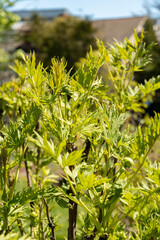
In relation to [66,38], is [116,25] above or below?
above

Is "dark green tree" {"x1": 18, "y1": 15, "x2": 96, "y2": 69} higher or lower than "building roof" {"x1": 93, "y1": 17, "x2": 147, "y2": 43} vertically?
lower

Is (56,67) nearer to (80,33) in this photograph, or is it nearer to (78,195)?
(78,195)

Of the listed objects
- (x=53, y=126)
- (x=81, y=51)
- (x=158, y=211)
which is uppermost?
(x=81, y=51)

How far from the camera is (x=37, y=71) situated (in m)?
0.58

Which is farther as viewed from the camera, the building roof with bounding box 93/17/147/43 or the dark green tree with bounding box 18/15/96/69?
the building roof with bounding box 93/17/147/43

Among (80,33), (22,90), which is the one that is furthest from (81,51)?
(22,90)

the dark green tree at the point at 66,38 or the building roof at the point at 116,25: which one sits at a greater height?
the building roof at the point at 116,25

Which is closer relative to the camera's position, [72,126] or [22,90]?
[72,126]

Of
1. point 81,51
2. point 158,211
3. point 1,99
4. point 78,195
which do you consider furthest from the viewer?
point 81,51

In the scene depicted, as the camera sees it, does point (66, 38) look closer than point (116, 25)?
Yes

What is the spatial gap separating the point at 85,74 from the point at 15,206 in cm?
32

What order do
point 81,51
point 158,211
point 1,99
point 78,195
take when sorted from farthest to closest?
point 81,51, point 1,99, point 158,211, point 78,195

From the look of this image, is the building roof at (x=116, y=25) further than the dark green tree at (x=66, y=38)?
Yes

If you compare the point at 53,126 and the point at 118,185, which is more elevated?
the point at 53,126
